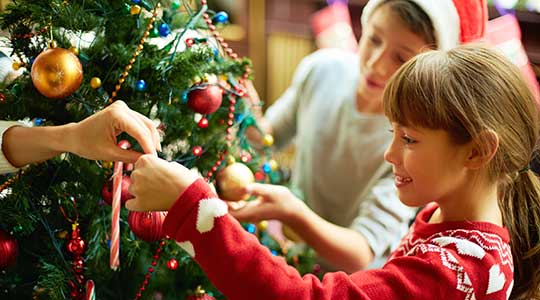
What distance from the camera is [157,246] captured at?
0.97 m

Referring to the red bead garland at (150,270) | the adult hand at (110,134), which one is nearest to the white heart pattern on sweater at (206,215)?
the adult hand at (110,134)

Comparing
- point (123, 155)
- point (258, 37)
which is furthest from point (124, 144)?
point (258, 37)

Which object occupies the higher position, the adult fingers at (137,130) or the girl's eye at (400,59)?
the adult fingers at (137,130)

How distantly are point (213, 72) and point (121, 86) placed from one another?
0.15m

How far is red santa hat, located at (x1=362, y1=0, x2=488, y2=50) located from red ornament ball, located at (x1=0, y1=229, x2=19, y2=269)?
807mm

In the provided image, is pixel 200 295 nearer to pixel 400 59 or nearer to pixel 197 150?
pixel 197 150

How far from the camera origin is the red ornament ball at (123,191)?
2.92ft

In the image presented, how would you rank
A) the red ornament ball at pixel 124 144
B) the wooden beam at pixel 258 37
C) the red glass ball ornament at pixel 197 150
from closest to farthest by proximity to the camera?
the red ornament ball at pixel 124 144, the red glass ball ornament at pixel 197 150, the wooden beam at pixel 258 37

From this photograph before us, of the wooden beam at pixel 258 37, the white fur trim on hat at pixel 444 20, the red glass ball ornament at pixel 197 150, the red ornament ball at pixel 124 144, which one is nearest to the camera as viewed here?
the red ornament ball at pixel 124 144

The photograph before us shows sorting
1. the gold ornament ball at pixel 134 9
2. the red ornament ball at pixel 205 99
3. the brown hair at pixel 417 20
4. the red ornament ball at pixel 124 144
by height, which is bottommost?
the red ornament ball at pixel 124 144

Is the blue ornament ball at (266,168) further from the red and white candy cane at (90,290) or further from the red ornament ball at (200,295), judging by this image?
the red and white candy cane at (90,290)

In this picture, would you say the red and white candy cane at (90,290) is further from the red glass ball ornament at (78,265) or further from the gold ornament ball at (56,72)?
the gold ornament ball at (56,72)

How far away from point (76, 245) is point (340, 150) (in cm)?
71

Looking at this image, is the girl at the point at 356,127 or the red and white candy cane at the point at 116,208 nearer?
the red and white candy cane at the point at 116,208
